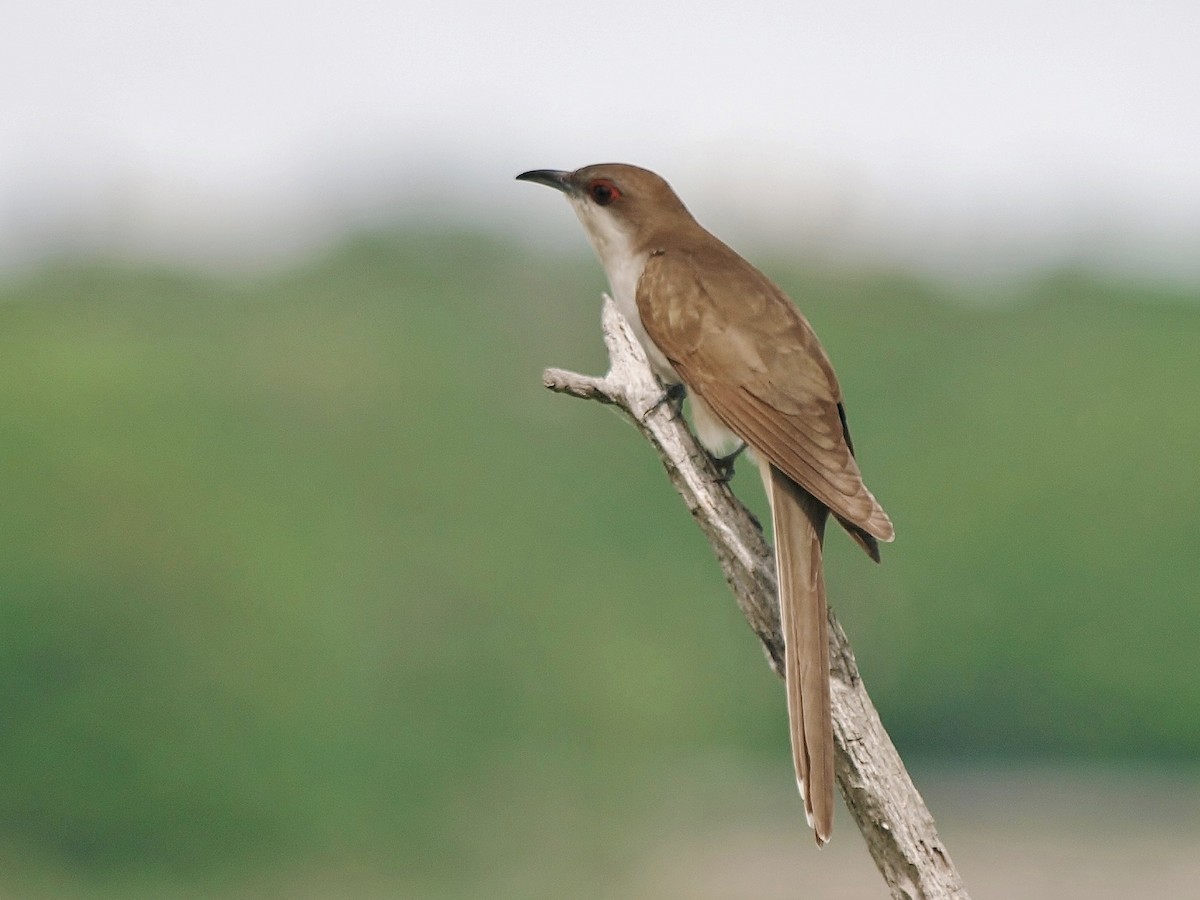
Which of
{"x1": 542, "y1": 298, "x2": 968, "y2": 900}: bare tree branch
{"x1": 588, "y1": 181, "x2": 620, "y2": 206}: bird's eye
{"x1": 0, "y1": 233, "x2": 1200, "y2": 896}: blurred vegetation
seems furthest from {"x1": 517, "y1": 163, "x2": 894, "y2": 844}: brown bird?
{"x1": 0, "y1": 233, "x2": 1200, "y2": 896}: blurred vegetation

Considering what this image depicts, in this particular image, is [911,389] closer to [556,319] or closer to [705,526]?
[556,319]

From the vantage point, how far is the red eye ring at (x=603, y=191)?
8.02 metres

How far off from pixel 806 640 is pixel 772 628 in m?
0.32

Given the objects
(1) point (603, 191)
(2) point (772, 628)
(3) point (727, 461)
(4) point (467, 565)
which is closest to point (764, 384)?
(3) point (727, 461)

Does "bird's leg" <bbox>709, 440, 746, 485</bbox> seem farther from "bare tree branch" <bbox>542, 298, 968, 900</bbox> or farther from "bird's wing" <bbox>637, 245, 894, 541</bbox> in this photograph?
"bare tree branch" <bbox>542, 298, 968, 900</bbox>

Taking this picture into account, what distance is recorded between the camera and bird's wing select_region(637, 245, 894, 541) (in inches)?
264

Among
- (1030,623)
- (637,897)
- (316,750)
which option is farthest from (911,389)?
(316,750)

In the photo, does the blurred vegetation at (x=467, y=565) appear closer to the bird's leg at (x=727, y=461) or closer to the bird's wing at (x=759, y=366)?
the bird's wing at (x=759, y=366)

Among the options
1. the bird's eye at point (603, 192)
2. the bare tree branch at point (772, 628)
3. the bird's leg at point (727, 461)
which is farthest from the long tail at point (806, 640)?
the bird's eye at point (603, 192)

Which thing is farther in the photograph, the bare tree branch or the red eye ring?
the red eye ring

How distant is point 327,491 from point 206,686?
14007 mm

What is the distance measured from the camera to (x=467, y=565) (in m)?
70.1

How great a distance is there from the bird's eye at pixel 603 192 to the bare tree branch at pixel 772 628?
66 centimetres

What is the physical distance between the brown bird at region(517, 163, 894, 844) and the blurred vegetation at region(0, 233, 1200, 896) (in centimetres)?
4765
